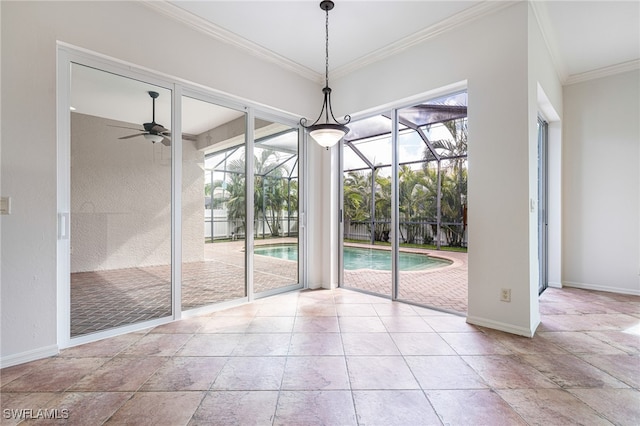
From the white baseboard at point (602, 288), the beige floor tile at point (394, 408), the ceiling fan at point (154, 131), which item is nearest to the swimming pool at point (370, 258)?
the ceiling fan at point (154, 131)

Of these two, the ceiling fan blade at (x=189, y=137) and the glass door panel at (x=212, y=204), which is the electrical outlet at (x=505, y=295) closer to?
the glass door panel at (x=212, y=204)

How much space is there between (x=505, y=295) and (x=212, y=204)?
10.3 feet

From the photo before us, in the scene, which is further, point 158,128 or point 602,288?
point 602,288

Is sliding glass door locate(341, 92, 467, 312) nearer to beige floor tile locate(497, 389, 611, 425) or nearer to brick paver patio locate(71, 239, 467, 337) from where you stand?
brick paver patio locate(71, 239, 467, 337)

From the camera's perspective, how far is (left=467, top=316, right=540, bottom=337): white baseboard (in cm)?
266

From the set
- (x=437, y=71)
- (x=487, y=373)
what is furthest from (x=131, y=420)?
(x=437, y=71)

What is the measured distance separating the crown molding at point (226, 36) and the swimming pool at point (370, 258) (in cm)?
240

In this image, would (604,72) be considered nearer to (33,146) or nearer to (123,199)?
(123,199)

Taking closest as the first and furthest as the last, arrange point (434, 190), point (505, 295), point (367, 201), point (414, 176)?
point (505, 295) → point (434, 190) → point (414, 176) → point (367, 201)

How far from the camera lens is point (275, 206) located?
407cm

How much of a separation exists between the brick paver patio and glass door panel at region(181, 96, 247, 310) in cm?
1

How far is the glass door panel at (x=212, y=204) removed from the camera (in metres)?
3.22

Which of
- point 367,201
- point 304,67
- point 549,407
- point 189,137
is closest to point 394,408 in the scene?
point 549,407

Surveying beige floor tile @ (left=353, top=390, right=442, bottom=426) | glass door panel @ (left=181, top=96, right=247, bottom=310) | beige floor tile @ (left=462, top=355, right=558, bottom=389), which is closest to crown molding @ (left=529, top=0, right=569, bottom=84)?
beige floor tile @ (left=462, top=355, right=558, bottom=389)
